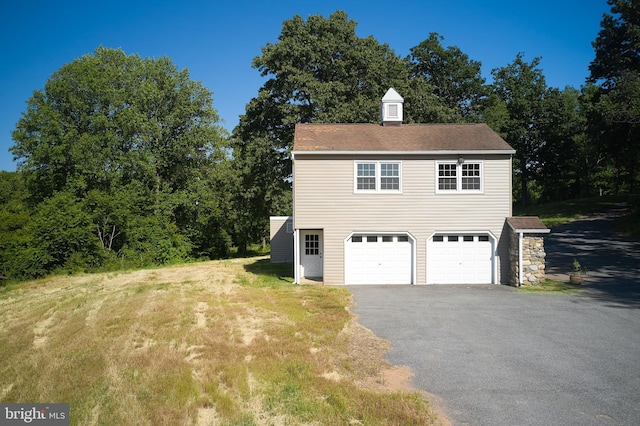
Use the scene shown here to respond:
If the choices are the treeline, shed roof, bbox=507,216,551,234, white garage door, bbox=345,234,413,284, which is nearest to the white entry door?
white garage door, bbox=345,234,413,284

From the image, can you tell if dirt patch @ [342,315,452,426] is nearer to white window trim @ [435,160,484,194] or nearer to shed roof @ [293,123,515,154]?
white window trim @ [435,160,484,194]

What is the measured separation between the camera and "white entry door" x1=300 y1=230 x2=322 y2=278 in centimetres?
1903

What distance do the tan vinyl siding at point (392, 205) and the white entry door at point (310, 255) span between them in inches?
71.5

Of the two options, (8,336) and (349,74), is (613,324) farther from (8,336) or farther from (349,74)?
(349,74)

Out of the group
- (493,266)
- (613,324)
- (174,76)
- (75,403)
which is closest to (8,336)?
(75,403)

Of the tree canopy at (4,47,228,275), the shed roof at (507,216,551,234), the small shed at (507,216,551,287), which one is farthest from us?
the tree canopy at (4,47,228,275)

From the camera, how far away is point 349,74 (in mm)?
30375

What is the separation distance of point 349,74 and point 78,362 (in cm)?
2721

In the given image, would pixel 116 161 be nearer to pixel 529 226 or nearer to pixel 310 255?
pixel 310 255

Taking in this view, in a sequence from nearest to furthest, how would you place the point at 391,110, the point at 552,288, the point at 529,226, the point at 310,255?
the point at 552,288 < the point at 529,226 < the point at 310,255 < the point at 391,110

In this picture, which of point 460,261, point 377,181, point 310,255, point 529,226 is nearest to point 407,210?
point 377,181

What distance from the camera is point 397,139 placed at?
725 inches

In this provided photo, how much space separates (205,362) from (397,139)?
13.7 meters

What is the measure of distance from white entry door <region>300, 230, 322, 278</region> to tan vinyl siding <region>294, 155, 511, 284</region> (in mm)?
1817
